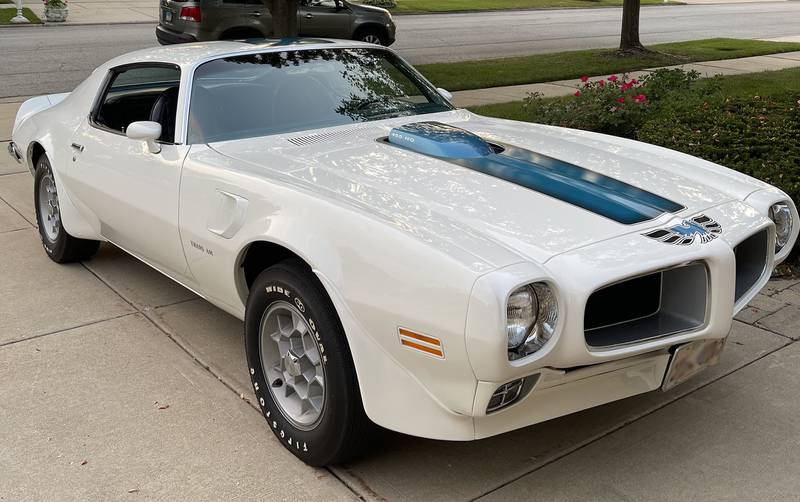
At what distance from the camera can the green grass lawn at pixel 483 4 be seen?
96.6 ft

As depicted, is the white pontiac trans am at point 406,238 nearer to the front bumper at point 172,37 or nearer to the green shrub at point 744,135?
the green shrub at point 744,135

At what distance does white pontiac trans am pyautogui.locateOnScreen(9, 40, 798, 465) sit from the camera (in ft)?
8.79

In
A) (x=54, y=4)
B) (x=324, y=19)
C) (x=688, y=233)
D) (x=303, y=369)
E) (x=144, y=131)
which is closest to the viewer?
(x=688, y=233)

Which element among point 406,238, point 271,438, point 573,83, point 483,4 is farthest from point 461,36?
point 406,238

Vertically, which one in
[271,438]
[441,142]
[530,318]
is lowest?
[271,438]

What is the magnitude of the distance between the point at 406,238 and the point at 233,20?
12088 mm

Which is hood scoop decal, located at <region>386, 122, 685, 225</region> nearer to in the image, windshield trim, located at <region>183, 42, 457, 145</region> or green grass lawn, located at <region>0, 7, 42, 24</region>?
windshield trim, located at <region>183, 42, 457, 145</region>

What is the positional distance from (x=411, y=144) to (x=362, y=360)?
4.46 ft

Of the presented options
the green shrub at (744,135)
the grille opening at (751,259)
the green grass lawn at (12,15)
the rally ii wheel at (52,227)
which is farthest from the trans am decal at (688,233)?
the green grass lawn at (12,15)

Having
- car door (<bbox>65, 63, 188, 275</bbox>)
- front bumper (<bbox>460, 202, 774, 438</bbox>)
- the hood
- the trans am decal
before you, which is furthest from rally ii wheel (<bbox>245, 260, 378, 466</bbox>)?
the trans am decal

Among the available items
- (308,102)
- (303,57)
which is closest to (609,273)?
(308,102)

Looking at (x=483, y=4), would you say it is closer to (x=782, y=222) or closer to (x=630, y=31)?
(x=630, y=31)

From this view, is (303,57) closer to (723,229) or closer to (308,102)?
(308,102)

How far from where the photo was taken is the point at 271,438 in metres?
3.44
